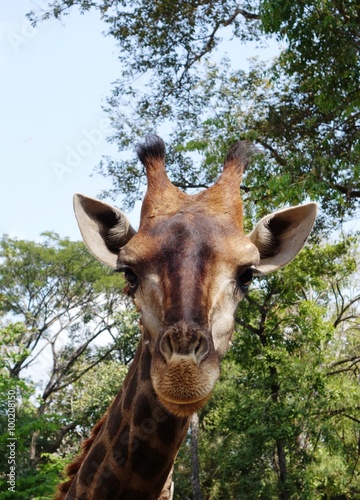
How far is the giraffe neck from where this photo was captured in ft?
12.9

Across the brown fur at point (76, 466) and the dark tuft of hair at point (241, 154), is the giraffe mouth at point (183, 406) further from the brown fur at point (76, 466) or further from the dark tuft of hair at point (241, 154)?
the dark tuft of hair at point (241, 154)

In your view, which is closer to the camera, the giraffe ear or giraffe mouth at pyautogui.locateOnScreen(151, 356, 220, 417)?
giraffe mouth at pyautogui.locateOnScreen(151, 356, 220, 417)

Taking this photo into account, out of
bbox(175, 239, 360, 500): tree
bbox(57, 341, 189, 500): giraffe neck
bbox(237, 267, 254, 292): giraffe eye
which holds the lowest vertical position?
bbox(57, 341, 189, 500): giraffe neck

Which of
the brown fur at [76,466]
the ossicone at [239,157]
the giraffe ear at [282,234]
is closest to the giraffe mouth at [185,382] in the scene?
the giraffe ear at [282,234]

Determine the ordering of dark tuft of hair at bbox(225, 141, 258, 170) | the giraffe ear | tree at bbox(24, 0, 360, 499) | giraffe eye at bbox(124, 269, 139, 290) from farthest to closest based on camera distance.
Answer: tree at bbox(24, 0, 360, 499), dark tuft of hair at bbox(225, 141, 258, 170), the giraffe ear, giraffe eye at bbox(124, 269, 139, 290)

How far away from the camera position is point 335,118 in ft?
53.6

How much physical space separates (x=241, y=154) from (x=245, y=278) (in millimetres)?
1194

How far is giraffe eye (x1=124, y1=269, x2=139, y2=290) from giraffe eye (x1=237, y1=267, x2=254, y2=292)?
629mm

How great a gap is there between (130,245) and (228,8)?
16.9 meters

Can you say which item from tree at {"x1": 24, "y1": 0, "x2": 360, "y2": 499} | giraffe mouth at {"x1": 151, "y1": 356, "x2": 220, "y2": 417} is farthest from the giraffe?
tree at {"x1": 24, "y1": 0, "x2": 360, "y2": 499}

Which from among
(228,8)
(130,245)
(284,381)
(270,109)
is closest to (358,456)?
(284,381)

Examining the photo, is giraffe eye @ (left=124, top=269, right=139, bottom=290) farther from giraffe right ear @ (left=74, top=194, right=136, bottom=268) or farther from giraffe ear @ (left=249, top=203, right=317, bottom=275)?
giraffe ear @ (left=249, top=203, right=317, bottom=275)

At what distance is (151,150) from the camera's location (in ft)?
16.3

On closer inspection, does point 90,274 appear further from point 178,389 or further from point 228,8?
point 178,389
